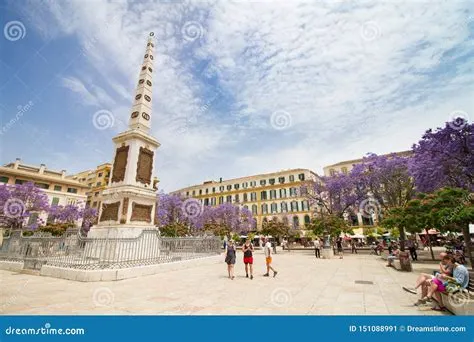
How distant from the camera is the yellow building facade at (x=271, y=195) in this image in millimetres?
49719

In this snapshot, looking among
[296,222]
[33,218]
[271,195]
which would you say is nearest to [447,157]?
[296,222]

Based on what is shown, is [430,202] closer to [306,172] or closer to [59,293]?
[59,293]

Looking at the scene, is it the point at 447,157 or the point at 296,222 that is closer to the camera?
the point at 447,157

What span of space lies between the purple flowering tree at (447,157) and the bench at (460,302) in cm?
1366

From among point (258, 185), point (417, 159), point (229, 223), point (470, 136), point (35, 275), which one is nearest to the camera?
point (35, 275)

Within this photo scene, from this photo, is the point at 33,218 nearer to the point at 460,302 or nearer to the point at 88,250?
the point at 88,250

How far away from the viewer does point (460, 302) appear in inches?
202

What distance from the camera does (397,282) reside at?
9.18 metres

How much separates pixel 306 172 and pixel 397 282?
43.6 m

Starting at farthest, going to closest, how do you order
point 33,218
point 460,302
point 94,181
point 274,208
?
point 94,181, point 274,208, point 33,218, point 460,302

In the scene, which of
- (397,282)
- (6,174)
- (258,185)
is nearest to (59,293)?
(397,282)

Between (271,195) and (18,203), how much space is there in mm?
41526

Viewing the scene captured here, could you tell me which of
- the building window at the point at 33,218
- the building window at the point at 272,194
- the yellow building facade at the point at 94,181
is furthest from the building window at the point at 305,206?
the building window at the point at 33,218

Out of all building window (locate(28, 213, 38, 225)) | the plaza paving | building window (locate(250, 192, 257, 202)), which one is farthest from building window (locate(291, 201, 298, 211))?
building window (locate(28, 213, 38, 225))
